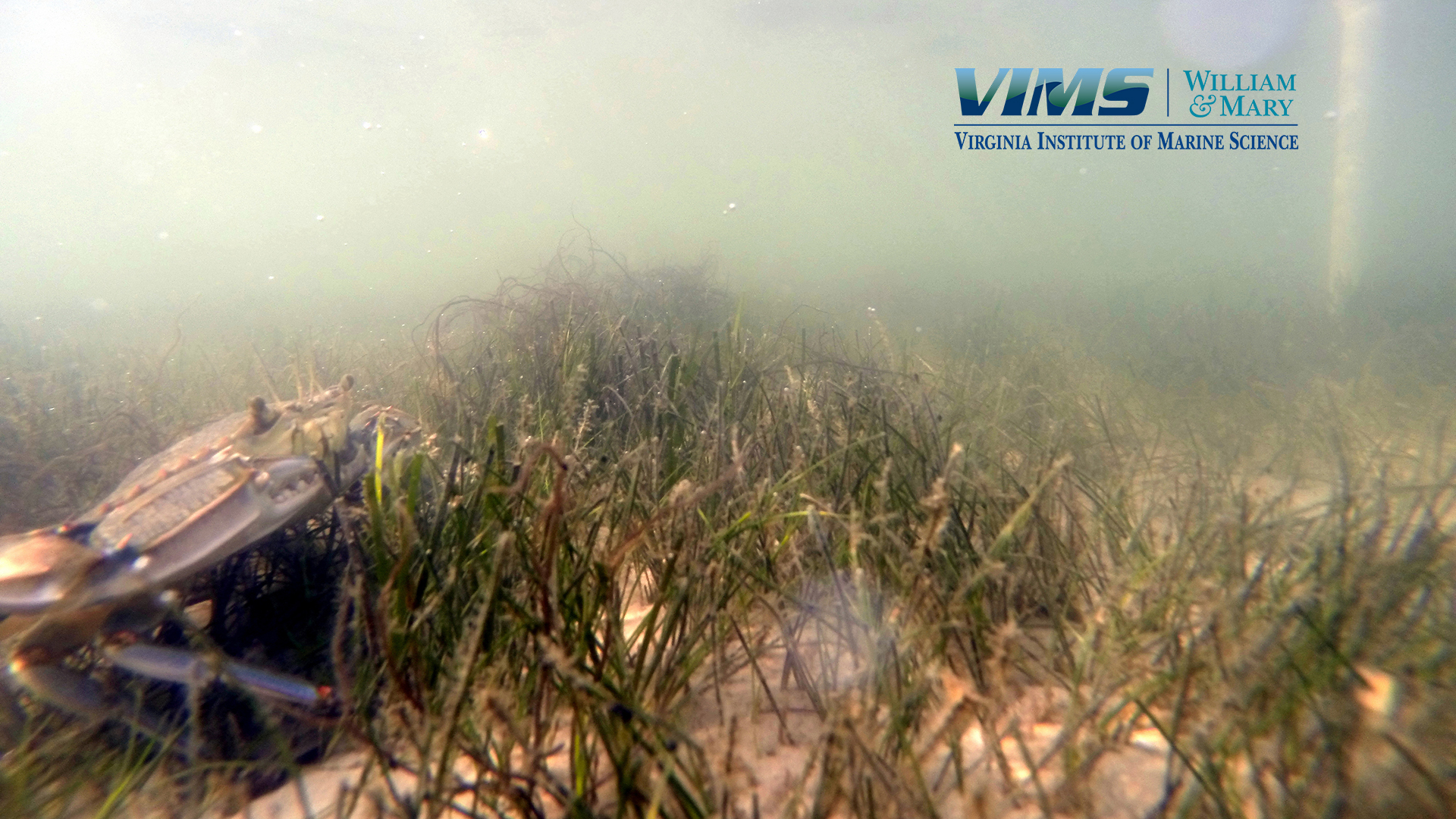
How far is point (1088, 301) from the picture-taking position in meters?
14.1

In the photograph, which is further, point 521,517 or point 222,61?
point 222,61

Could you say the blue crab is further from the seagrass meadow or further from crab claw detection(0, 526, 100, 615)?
the seagrass meadow

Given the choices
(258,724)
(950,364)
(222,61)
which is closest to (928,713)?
(258,724)

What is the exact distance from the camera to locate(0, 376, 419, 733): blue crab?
1.40 metres

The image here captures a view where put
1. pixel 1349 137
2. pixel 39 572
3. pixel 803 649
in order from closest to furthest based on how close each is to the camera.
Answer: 1. pixel 39 572
2. pixel 803 649
3. pixel 1349 137

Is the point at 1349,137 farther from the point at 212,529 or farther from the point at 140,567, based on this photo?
the point at 140,567

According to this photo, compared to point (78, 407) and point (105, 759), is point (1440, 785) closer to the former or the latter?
point (105, 759)

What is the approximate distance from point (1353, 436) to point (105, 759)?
296 inches

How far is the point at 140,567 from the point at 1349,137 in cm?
6906

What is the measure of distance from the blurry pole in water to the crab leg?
54.3ft

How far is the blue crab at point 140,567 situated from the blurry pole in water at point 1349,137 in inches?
652

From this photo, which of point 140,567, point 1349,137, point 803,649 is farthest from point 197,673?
point 1349,137

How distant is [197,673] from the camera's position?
140 centimetres

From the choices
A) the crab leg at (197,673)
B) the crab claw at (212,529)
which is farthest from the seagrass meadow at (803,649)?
the crab claw at (212,529)
